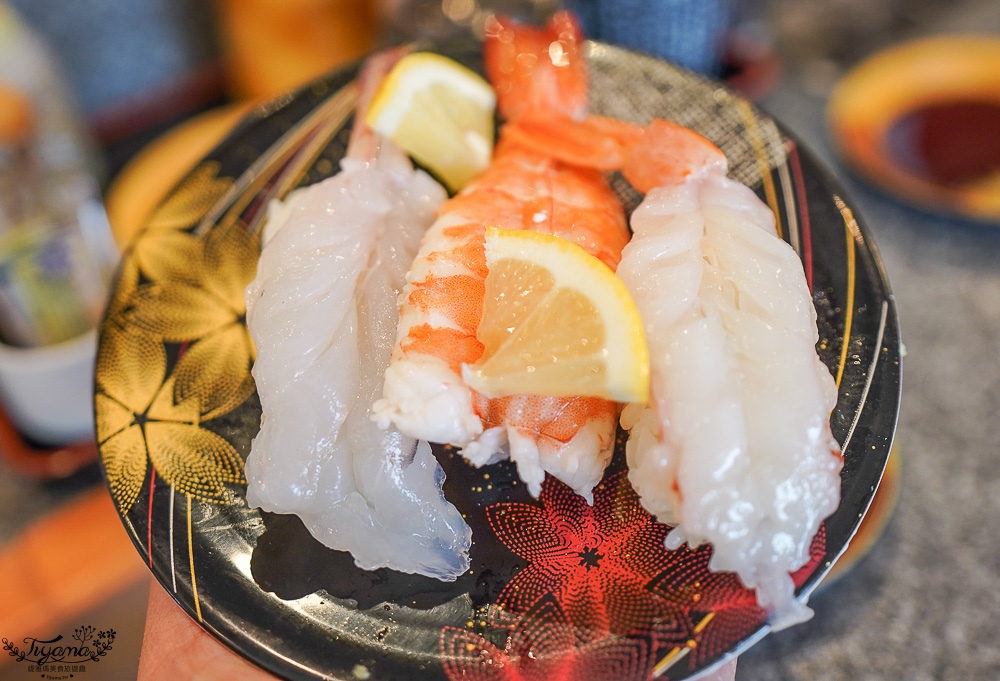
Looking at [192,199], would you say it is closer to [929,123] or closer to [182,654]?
[182,654]

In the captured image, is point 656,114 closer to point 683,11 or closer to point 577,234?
point 577,234

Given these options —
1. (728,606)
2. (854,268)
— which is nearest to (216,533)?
(728,606)

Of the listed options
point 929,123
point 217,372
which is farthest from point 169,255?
point 929,123

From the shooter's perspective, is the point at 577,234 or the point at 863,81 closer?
the point at 577,234

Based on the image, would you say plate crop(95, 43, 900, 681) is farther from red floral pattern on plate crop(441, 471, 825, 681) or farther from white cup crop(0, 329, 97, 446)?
white cup crop(0, 329, 97, 446)

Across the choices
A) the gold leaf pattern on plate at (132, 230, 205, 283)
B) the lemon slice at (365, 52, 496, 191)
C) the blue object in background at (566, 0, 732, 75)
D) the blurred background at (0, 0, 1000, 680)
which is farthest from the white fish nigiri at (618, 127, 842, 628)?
the blue object in background at (566, 0, 732, 75)

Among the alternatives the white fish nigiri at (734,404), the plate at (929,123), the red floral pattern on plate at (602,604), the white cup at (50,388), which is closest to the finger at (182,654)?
the red floral pattern on plate at (602,604)
